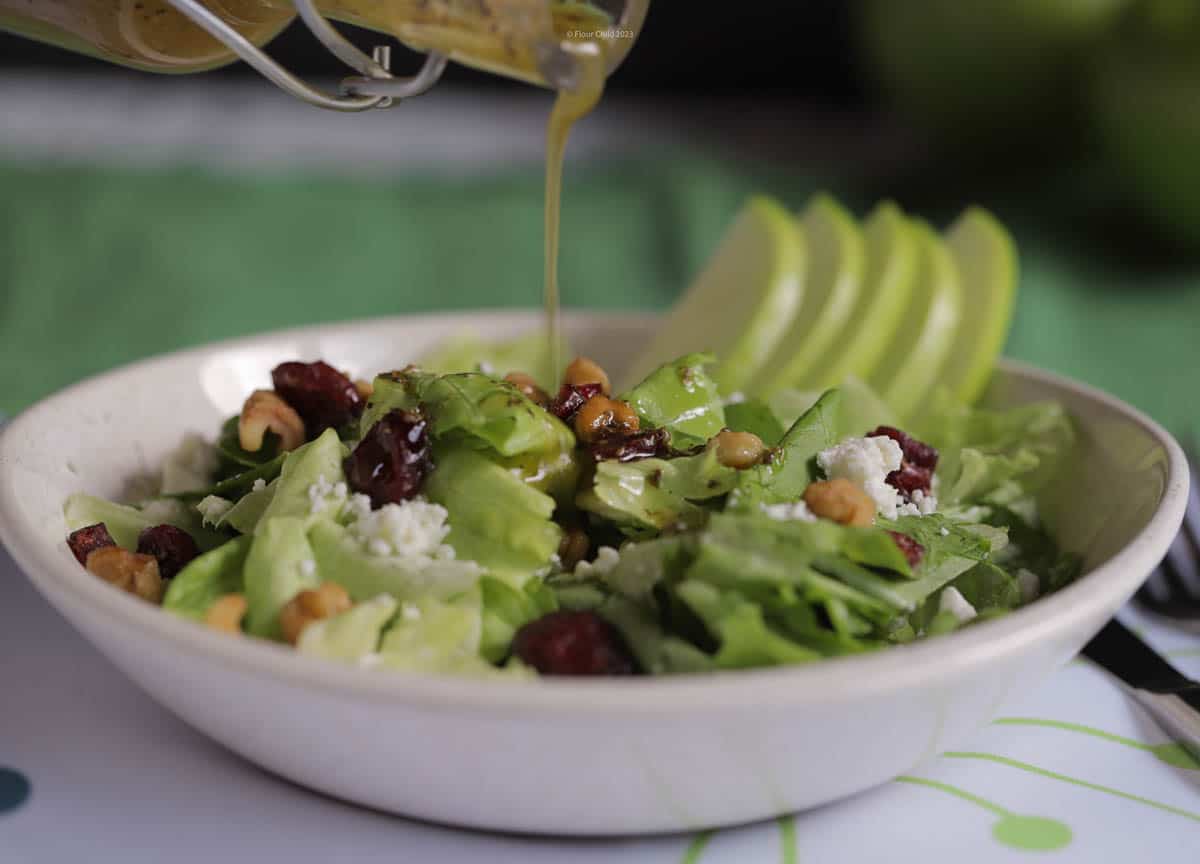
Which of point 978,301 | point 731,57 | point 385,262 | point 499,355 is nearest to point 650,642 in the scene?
point 499,355

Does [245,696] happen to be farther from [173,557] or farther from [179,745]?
[173,557]

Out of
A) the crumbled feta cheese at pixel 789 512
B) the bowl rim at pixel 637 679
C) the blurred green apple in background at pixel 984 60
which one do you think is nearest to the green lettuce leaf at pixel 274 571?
the bowl rim at pixel 637 679

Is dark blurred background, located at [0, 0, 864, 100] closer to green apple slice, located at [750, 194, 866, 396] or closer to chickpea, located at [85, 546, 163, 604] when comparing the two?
green apple slice, located at [750, 194, 866, 396]

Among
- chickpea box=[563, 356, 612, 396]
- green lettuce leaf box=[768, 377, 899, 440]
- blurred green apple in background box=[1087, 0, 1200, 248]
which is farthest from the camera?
blurred green apple in background box=[1087, 0, 1200, 248]

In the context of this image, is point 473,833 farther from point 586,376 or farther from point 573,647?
point 586,376

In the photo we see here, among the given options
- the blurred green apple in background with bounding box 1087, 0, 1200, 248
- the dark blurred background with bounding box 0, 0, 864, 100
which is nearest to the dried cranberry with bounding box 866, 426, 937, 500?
the blurred green apple in background with bounding box 1087, 0, 1200, 248
